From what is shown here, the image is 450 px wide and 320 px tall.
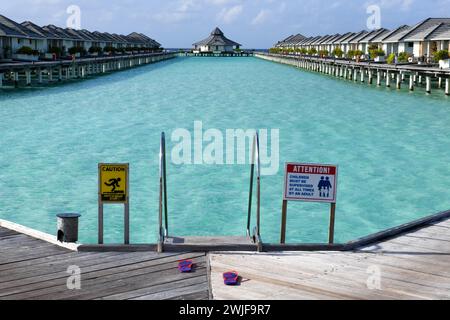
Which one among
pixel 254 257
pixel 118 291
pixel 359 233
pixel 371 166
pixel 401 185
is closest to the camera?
pixel 118 291

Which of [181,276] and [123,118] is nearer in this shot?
[181,276]

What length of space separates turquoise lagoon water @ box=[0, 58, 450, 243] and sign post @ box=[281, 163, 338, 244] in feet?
17.8

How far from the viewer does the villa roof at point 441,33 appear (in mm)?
53594

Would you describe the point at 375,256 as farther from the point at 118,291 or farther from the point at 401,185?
the point at 401,185

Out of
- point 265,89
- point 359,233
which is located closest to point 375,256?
point 359,233

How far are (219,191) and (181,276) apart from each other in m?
10.3

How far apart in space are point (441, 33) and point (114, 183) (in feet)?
179

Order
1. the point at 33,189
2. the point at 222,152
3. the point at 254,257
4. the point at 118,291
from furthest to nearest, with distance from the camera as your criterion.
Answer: the point at 222,152 → the point at 33,189 → the point at 254,257 → the point at 118,291

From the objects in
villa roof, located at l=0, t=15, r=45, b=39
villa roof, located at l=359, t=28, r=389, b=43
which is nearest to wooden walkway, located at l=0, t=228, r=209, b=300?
villa roof, located at l=0, t=15, r=45, b=39

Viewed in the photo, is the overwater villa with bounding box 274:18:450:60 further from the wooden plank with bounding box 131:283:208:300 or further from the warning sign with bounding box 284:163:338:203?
the wooden plank with bounding box 131:283:208:300

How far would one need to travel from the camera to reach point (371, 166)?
67.2 feet

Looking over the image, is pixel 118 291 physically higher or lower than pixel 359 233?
higher

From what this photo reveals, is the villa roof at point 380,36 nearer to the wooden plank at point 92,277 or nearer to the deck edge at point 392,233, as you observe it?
the deck edge at point 392,233

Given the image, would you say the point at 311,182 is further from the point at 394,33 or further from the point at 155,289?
the point at 394,33
